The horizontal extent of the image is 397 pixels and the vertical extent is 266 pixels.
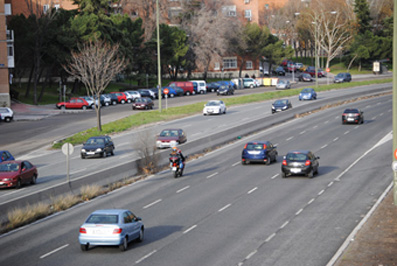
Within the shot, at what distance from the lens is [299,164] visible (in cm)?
3077

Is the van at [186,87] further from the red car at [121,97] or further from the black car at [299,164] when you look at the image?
the black car at [299,164]

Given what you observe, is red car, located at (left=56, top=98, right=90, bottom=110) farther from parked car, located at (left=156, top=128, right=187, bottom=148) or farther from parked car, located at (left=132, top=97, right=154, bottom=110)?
parked car, located at (left=156, top=128, right=187, bottom=148)

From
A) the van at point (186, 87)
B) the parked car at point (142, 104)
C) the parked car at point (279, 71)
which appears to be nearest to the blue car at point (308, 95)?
the parked car at point (142, 104)

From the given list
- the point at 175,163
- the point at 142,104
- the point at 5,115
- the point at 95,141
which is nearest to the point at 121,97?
the point at 142,104

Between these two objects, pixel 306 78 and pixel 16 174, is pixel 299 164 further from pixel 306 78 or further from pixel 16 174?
pixel 306 78

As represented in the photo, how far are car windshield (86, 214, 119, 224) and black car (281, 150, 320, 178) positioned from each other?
1479cm

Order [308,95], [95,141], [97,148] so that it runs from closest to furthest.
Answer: [97,148] < [95,141] < [308,95]

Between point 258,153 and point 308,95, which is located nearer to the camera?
point 258,153

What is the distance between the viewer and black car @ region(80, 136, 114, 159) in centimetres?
3950

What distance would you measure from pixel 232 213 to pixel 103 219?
6813mm

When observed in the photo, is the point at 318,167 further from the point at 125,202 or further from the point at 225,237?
the point at 225,237

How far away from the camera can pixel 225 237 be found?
19.6 m

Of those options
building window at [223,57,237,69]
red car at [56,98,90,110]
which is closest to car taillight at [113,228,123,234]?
red car at [56,98,90,110]

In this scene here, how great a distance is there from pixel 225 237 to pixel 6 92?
5510cm
